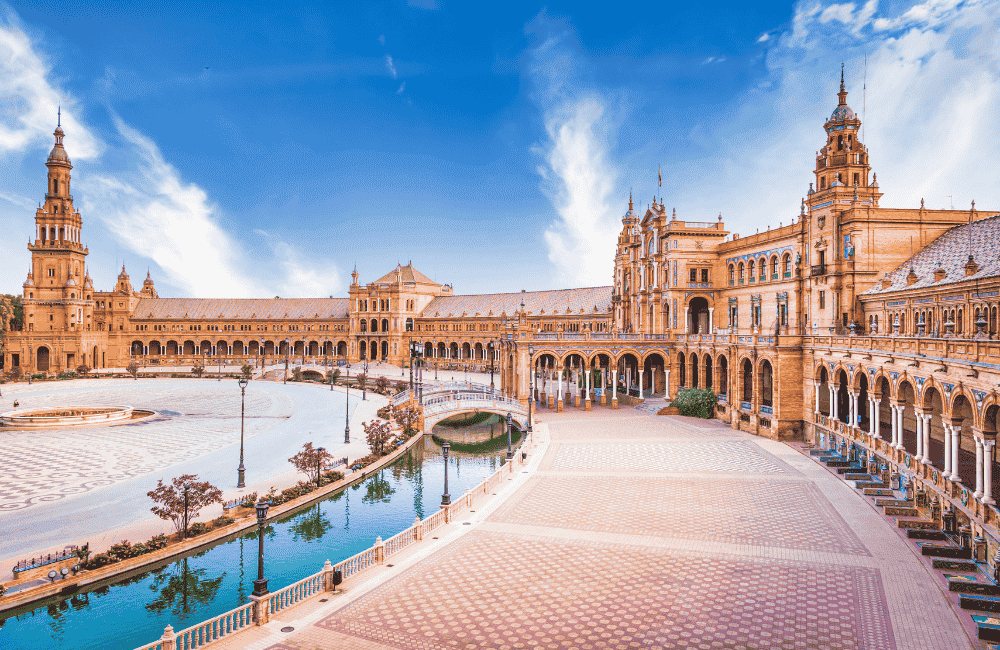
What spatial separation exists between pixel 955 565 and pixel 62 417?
6254 cm

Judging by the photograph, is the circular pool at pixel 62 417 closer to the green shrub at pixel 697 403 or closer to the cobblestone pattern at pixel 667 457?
the cobblestone pattern at pixel 667 457

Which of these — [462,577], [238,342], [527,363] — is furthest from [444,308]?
[462,577]

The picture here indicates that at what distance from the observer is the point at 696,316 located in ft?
214

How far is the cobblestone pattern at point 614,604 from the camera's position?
49.4ft

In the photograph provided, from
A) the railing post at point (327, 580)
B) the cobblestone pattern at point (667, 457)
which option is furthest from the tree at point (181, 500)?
the cobblestone pattern at point (667, 457)

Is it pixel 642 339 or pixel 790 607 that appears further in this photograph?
pixel 642 339

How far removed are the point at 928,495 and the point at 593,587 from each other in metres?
17.3

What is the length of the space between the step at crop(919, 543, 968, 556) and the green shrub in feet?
103

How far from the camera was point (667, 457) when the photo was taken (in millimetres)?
36250

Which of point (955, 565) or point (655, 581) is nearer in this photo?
point (655, 581)

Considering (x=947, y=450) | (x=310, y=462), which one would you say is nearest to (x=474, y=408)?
(x=310, y=462)

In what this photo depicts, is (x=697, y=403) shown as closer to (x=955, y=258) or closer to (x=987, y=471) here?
(x=955, y=258)

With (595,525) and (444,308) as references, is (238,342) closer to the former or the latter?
(444,308)

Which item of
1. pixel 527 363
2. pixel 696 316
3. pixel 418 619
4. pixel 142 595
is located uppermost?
pixel 696 316
